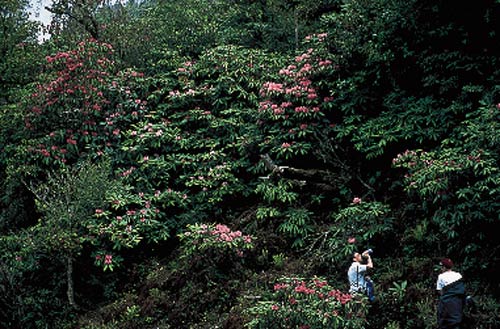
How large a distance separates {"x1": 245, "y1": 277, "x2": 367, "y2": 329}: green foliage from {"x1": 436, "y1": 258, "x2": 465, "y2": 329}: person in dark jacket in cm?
97

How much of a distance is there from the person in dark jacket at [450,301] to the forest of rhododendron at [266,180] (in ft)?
2.11

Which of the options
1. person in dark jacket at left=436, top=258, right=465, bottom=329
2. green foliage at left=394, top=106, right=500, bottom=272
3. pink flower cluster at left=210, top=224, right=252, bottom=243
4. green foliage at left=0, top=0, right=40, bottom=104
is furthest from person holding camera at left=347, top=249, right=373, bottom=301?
green foliage at left=0, top=0, right=40, bottom=104

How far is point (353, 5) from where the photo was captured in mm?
10883

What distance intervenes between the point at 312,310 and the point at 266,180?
14.3ft

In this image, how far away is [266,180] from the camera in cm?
980

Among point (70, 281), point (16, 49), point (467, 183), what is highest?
point (16, 49)

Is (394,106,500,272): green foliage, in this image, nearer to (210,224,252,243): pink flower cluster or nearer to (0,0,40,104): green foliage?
(210,224,252,243): pink flower cluster

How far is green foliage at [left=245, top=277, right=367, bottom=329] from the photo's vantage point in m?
5.71

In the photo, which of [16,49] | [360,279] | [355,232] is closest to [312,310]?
[360,279]

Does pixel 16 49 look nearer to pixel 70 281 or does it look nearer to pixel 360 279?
pixel 70 281

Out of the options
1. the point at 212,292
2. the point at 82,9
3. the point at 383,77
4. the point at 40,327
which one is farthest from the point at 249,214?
the point at 82,9

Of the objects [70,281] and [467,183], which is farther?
[70,281]

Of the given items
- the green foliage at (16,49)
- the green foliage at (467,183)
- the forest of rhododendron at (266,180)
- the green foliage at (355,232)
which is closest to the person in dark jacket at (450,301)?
the forest of rhododendron at (266,180)

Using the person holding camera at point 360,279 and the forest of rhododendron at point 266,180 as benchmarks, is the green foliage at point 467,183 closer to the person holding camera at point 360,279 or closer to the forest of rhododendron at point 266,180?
the forest of rhododendron at point 266,180
